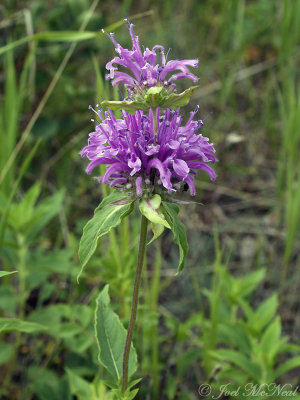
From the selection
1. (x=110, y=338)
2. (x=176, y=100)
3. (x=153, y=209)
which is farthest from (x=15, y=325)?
(x=176, y=100)

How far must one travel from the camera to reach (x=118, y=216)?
1300mm

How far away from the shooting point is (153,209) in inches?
48.4

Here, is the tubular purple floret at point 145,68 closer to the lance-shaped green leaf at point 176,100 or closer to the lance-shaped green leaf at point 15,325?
the lance-shaped green leaf at point 176,100

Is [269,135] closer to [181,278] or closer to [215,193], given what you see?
[215,193]

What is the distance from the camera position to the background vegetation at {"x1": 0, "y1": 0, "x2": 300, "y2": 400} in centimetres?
189

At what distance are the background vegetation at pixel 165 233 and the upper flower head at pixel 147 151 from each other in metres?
0.26

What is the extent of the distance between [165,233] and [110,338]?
141 cm

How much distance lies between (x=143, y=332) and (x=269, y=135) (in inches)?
83.2

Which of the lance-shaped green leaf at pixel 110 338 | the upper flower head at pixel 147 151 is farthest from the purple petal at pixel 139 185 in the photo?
the lance-shaped green leaf at pixel 110 338

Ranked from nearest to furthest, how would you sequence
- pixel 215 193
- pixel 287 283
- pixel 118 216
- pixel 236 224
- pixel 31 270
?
pixel 118 216, pixel 31 270, pixel 287 283, pixel 236 224, pixel 215 193

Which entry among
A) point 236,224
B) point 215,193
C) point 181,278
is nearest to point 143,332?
point 181,278

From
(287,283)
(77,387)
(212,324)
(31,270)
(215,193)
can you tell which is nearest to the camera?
(77,387)

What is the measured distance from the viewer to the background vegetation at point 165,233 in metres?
1.89

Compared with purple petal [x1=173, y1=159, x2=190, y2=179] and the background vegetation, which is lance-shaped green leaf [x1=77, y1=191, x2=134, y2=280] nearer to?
purple petal [x1=173, y1=159, x2=190, y2=179]
